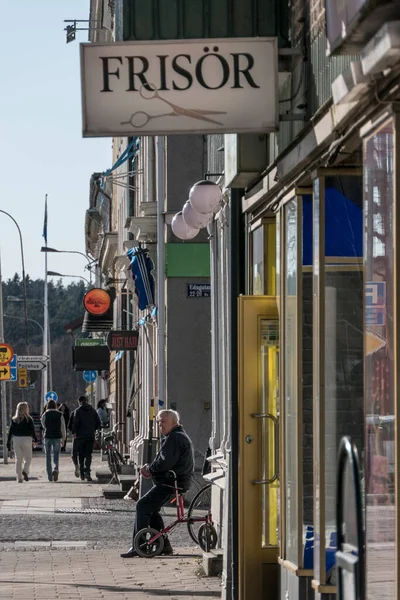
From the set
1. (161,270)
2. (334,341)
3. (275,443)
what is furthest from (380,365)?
(161,270)

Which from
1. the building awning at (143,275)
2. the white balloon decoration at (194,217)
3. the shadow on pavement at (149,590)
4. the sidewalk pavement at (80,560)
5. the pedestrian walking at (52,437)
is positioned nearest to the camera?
the shadow on pavement at (149,590)

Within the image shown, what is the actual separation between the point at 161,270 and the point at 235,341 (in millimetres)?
12567

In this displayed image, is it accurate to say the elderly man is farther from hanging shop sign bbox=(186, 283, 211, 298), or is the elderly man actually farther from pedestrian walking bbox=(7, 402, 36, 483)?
pedestrian walking bbox=(7, 402, 36, 483)

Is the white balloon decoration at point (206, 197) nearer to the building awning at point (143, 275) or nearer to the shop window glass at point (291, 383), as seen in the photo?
the shop window glass at point (291, 383)

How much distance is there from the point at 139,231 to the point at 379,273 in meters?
19.4

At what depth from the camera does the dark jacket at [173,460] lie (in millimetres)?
15234

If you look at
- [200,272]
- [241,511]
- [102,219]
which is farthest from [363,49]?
[102,219]

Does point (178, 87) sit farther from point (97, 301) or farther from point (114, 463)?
point (97, 301)

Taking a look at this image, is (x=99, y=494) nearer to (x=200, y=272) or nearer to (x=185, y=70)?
(x=200, y=272)

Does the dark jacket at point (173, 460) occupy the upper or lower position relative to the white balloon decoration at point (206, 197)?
lower

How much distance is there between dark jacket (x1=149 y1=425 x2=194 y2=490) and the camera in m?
15.2

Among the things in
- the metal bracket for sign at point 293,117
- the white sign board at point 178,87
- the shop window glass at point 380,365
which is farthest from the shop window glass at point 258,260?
the shop window glass at point 380,365

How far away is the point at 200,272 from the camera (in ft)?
79.6

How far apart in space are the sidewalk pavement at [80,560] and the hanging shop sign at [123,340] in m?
7.25
